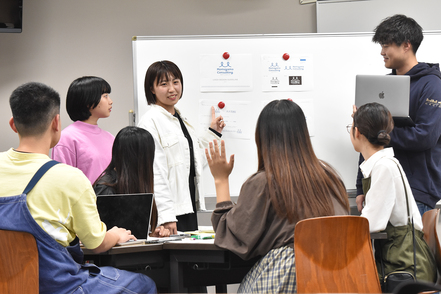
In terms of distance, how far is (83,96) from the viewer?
2.82 meters

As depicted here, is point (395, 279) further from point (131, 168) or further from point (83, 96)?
point (83, 96)

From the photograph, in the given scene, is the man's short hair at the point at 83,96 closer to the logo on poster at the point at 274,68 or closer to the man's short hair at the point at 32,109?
the man's short hair at the point at 32,109

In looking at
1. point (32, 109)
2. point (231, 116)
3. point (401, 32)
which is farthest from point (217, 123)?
point (32, 109)

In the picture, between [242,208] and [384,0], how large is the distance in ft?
9.63

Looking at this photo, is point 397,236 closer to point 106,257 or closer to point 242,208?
point 242,208

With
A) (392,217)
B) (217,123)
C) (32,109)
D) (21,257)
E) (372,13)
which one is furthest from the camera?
(372,13)

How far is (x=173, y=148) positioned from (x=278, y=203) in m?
1.35

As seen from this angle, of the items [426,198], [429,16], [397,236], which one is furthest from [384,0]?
[397,236]

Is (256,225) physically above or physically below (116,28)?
below

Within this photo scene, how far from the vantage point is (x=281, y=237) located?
172 cm

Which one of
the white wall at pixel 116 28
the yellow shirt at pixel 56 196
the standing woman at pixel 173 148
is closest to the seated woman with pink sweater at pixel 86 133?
the standing woman at pixel 173 148

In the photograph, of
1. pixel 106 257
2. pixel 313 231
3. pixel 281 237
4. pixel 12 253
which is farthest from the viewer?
pixel 106 257

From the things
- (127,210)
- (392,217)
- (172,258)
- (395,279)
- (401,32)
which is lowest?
(395,279)

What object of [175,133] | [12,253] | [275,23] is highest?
[275,23]
